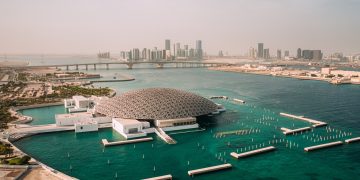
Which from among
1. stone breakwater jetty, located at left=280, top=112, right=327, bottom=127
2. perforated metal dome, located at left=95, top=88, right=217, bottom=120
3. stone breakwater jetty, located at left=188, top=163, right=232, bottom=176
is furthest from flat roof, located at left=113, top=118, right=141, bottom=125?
stone breakwater jetty, located at left=280, top=112, right=327, bottom=127

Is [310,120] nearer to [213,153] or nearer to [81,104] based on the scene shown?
[213,153]

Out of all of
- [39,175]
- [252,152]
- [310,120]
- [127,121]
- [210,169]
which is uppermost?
[127,121]

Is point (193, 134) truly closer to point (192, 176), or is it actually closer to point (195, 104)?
point (195, 104)

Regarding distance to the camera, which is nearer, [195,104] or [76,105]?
[195,104]

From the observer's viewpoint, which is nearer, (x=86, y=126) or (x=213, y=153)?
(x=213, y=153)

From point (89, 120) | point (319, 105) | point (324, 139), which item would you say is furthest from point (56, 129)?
point (319, 105)

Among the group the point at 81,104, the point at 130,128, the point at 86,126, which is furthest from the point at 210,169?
the point at 81,104

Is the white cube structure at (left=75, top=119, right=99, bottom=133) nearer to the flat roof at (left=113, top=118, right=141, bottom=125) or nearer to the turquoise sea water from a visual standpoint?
the turquoise sea water
